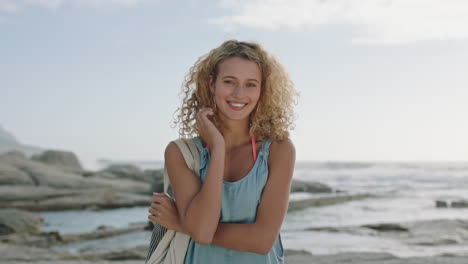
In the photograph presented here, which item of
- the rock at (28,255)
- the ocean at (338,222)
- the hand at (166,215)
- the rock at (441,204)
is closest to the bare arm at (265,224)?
the hand at (166,215)

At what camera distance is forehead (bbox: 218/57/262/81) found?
9.01 ft

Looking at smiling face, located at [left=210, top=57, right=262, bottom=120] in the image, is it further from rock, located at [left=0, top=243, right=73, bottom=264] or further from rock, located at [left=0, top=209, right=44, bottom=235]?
rock, located at [left=0, top=209, right=44, bottom=235]

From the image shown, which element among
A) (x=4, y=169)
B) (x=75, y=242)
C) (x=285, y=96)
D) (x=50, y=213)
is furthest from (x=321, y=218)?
(x=4, y=169)

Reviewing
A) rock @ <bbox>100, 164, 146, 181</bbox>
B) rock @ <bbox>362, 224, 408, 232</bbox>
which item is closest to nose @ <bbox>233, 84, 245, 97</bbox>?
rock @ <bbox>362, 224, 408, 232</bbox>

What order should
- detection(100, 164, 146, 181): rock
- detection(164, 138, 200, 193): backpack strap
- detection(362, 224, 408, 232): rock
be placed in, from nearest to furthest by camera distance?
detection(164, 138, 200, 193): backpack strap → detection(362, 224, 408, 232): rock → detection(100, 164, 146, 181): rock

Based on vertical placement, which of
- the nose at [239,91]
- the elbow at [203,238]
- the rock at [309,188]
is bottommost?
the rock at [309,188]

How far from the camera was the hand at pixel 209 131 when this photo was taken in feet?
8.58

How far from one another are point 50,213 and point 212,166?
1466 cm

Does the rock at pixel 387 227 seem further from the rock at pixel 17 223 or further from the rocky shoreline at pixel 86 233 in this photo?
the rock at pixel 17 223

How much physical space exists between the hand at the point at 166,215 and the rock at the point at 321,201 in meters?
13.8

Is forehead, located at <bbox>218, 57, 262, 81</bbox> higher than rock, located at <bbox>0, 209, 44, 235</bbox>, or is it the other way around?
forehead, located at <bbox>218, 57, 262, 81</bbox>

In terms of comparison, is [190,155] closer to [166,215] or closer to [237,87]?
[166,215]

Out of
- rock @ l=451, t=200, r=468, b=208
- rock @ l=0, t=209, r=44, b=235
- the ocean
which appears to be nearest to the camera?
the ocean

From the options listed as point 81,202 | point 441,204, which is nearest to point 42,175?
point 81,202
